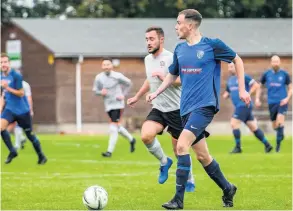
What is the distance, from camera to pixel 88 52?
41.9 m

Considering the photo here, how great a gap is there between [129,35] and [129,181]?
32.0 metres

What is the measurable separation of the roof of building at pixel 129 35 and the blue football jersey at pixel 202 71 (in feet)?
103

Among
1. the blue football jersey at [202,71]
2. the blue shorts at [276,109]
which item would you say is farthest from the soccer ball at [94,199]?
the blue shorts at [276,109]

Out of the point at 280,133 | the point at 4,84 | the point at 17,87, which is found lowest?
the point at 280,133

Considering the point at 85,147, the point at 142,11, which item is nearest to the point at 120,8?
the point at 142,11

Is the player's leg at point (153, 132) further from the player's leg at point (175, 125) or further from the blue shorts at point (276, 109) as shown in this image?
the blue shorts at point (276, 109)

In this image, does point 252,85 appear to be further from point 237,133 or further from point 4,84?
point 4,84

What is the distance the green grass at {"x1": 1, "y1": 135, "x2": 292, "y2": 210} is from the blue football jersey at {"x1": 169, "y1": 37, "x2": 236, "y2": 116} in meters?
1.32

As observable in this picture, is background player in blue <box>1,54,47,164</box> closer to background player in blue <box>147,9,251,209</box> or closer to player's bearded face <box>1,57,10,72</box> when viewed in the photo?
player's bearded face <box>1,57,10,72</box>

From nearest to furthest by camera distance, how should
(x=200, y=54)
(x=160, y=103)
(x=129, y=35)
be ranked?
(x=200, y=54)
(x=160, y=103)
(x=129, y=35)

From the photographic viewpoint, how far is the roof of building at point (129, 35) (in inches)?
1678

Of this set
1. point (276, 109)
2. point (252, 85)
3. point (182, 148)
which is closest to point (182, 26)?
point (182, 148)

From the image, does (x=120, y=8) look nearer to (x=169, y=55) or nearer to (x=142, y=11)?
(x=142, y=11)

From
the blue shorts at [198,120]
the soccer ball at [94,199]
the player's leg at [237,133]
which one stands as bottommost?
the player's leg at [237,133]
